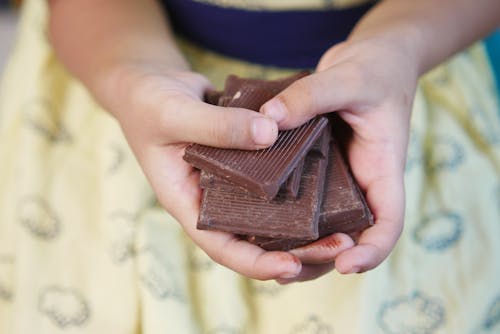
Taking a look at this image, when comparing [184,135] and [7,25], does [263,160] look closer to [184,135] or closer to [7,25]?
[184,135]

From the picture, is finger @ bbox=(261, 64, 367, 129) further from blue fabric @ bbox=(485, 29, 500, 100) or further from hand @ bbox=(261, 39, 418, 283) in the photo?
blue fabric @ bbox=(485, 29, 500, 100)

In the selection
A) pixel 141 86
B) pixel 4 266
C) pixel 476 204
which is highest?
pixel 141 86

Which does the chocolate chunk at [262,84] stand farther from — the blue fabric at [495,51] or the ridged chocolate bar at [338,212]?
the blue fabric at [495,51]

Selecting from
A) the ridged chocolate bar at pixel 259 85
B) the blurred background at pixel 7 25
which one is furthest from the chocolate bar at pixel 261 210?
the blurred background at pixel 7 25

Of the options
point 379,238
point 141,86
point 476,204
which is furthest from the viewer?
point 476,204

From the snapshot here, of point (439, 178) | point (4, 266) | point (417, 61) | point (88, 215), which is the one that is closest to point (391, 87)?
point (417, 61)

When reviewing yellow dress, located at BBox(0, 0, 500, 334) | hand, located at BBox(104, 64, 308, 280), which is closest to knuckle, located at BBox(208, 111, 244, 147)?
hand, located at BBox(104, 64, 308, 280)

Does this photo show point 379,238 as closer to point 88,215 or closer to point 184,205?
point 184,205
